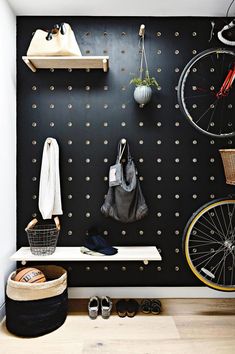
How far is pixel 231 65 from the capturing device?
272cm

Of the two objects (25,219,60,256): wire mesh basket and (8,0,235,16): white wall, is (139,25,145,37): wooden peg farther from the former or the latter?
(25,219,60,256): wire mesh basket

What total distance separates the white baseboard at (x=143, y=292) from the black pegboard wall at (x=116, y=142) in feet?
0.18

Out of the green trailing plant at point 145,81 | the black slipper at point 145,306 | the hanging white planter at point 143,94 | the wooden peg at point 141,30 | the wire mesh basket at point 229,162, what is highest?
the wooden peg at point 141,30

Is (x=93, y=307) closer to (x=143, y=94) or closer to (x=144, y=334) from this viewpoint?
(x=144, y=334)

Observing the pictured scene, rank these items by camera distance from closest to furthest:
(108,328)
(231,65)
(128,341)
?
(128,341), (108,328), (231,65)

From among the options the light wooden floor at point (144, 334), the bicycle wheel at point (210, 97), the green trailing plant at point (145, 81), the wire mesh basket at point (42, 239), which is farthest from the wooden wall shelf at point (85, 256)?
the green trailing plant at point (145, 81)

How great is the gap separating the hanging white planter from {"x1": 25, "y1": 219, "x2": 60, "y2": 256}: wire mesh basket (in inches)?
48.9

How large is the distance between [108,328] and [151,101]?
188 centimetres

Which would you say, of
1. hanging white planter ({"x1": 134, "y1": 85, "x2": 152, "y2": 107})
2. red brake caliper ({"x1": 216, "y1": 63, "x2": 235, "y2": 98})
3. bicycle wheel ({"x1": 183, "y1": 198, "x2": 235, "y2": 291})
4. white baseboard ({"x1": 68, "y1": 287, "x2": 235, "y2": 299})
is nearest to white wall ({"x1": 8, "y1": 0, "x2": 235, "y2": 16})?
red brake caliper ({"x1": 216, "y1": 63, "x2": 235, "y2": 98})

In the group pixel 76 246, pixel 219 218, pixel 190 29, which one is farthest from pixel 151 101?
pixel 76 246

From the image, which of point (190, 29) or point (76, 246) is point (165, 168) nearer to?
point (76, 246)

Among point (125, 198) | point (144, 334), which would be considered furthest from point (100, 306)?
point (125, 198)

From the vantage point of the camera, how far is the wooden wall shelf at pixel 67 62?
2.44 m

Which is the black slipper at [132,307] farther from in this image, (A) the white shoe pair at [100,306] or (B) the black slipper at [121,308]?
(A) the white shoe pair at [100,306]
